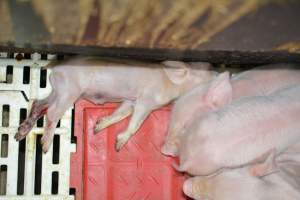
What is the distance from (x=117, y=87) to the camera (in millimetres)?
2285

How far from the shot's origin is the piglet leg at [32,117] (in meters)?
2.31

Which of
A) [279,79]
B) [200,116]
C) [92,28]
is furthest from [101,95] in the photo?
[92,28]

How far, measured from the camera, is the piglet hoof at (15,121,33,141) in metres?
2.32

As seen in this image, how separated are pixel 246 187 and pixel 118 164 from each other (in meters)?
0.69

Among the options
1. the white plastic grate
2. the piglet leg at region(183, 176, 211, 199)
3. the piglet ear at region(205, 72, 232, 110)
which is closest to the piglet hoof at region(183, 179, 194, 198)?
the piglet leg at region(183, 176, 211, 199)

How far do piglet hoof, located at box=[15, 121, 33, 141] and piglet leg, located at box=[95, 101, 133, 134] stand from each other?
12.8 inches

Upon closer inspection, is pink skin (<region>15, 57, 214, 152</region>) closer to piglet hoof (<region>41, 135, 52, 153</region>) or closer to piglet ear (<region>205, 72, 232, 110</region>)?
piglet hoof (<region>41, 135, 52, 153</region>)

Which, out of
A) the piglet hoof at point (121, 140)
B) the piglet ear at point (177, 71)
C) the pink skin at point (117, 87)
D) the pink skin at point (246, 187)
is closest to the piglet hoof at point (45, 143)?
the pink skin at point (117, 87)

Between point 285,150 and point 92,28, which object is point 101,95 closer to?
point 285,150

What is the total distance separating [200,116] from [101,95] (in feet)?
1.63

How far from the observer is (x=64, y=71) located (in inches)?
87.3

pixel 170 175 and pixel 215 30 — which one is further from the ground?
pixel 215 30

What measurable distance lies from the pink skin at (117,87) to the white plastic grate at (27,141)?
3.3 inches

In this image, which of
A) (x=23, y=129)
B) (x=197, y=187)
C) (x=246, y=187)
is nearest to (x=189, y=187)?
(x=197, y=187)
